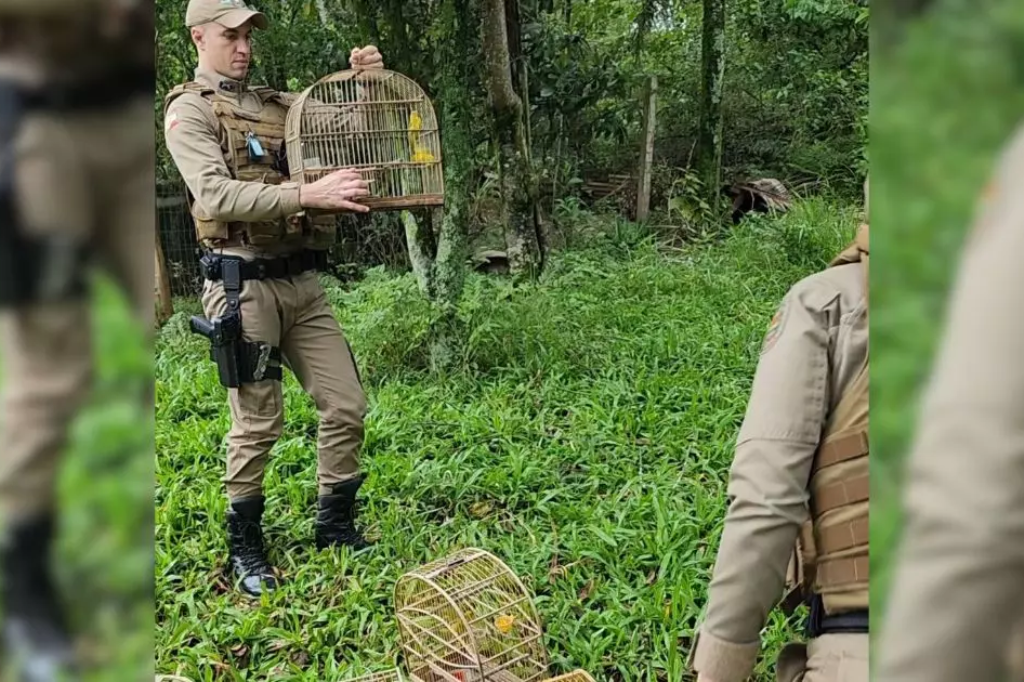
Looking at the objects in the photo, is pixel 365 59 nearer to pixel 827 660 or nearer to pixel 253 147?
pixel 253 147

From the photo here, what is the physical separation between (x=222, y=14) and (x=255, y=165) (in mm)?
485

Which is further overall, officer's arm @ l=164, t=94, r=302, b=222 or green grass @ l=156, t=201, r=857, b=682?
green grass @ l=156, t=201, r=857, b=682

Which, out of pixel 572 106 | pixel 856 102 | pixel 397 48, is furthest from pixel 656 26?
pixel 397 48

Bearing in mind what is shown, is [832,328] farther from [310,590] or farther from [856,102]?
[856,102]

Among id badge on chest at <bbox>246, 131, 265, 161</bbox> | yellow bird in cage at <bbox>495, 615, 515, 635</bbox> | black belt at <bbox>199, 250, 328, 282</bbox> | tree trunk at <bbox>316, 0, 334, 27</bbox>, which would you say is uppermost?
tree trunk at <bbox>316, 0, 334, 27</bbox>

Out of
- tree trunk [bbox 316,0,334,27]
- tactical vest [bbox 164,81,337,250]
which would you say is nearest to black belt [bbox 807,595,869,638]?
tactical vest [bbox 164,81,337,250]

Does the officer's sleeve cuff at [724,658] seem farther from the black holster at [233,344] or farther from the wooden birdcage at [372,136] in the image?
the black holster at [233,344]

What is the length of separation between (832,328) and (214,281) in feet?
7.68

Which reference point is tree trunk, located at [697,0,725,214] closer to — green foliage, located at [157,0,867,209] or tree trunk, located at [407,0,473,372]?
green foliage, located at [157,0,867,209]

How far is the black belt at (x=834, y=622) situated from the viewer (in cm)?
114

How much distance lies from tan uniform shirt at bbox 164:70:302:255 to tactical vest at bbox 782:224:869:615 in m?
1.91

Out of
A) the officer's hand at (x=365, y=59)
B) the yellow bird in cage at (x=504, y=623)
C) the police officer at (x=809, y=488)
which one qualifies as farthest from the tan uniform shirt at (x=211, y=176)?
the police officer at (x=809, y=488)

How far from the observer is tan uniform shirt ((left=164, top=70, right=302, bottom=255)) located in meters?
2.65

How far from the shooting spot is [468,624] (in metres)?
2.46
